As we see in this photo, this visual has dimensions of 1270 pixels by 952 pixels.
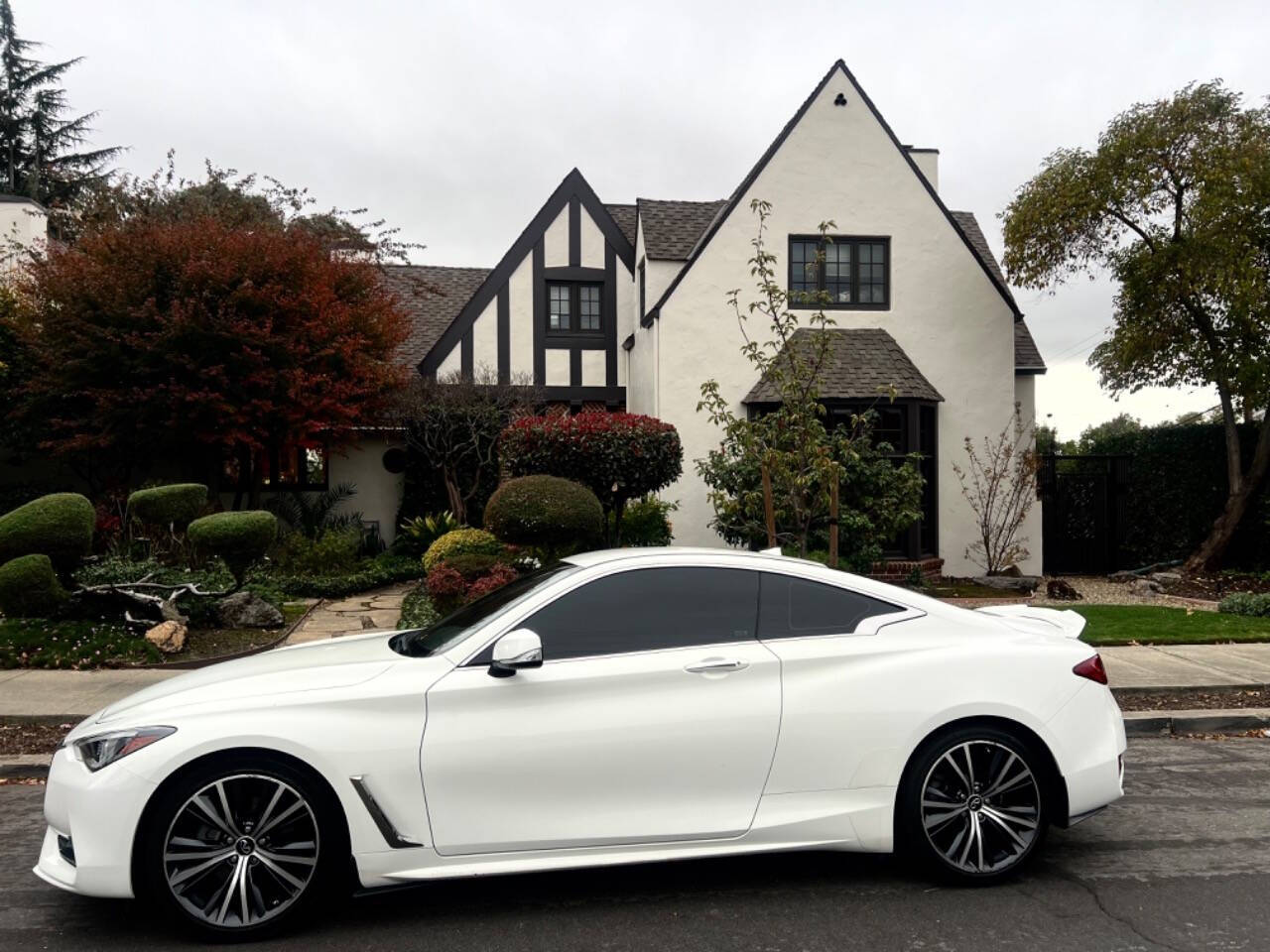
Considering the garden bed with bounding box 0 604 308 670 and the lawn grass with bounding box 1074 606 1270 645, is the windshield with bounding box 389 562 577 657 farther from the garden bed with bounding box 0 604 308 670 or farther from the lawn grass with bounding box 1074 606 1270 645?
the lawn grass with bounding box 1074 606 1270 645

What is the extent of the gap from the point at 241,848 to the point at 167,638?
21.3ft

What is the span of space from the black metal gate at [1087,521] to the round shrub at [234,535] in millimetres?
13210

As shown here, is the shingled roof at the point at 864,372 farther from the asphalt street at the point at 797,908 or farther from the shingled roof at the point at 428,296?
the asphalt street at the point at 797,908

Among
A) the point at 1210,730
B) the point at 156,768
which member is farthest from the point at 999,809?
the point at 1210,730

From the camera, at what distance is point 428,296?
71.8ft

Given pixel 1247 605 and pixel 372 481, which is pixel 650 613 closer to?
pixel 1247 605

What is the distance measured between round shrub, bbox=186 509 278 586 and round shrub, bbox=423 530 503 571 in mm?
2063

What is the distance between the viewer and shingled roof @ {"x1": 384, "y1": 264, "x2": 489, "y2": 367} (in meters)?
19.9

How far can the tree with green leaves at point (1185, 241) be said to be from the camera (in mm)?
14227

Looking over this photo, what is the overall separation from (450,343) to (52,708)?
38.6 ft

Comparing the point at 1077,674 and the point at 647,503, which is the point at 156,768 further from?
the point at 647,503

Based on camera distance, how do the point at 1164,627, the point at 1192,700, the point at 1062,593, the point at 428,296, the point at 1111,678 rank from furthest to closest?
1. the point at 428,296
2. the point at 1062,593
3. the point at 1164,627
4. the point at 1111,678
5. the point at 1192,700

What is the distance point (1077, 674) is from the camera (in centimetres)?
446

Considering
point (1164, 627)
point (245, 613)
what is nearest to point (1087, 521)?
point (1164, 627)
